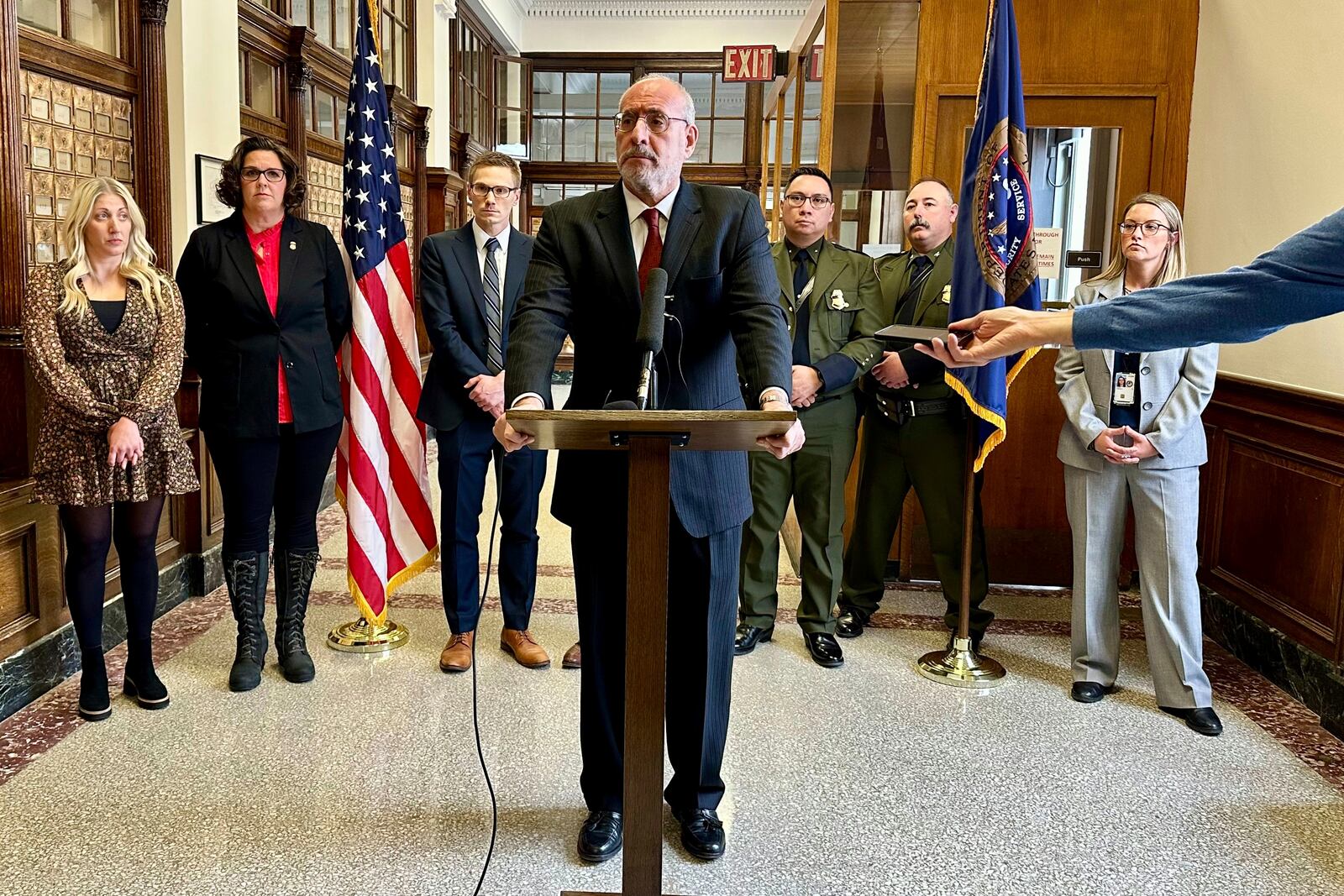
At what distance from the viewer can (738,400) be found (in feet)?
7.86

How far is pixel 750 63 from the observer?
28.3ft

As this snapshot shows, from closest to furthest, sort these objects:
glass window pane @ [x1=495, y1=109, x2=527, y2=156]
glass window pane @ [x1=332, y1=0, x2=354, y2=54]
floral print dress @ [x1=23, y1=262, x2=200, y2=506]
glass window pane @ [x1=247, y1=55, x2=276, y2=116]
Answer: floral print dress @ [x1=23, y1=262, x2=200, y2=506] < glass window pane @ [x1=247, y1=55, x2=276, y2=116] < glass window pane @ [x1=332, y1=0, x2=354, y2=54] < glass window pane @ [x1=495, y1=109, x2=527, y2=156]

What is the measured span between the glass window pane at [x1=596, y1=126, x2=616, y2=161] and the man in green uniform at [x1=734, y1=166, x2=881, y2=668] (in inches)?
349

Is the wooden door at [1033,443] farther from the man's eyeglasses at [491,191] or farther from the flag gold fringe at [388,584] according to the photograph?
the flag gold fringe at [388,584]

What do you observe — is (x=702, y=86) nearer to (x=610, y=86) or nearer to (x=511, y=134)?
(x=610, y=86)

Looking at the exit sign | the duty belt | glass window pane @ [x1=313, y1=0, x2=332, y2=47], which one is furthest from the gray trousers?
the exit sign

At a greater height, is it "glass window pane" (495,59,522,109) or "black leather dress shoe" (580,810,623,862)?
"glass window pane" (495,59,522,109)

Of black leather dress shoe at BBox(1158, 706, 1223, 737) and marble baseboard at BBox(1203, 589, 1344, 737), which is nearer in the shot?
black leather dress shoe at BBox(1158, 706, 1223, 737)

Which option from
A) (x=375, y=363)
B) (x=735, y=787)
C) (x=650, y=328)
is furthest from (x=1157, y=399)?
(x=375, y=363)

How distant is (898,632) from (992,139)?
1870 mm

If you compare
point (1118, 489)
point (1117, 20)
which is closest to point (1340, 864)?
point (1118, 489)

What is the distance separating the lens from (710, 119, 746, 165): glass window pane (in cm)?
1248

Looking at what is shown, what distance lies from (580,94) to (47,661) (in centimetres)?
1025

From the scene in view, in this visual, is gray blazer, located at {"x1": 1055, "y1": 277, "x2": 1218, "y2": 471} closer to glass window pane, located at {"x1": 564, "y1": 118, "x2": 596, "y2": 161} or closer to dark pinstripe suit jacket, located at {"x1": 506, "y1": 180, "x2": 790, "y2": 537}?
dark pinstripe suit jacket, located at {"x1": 506, "y1": 180, "x2": 790, "y2": 537}
